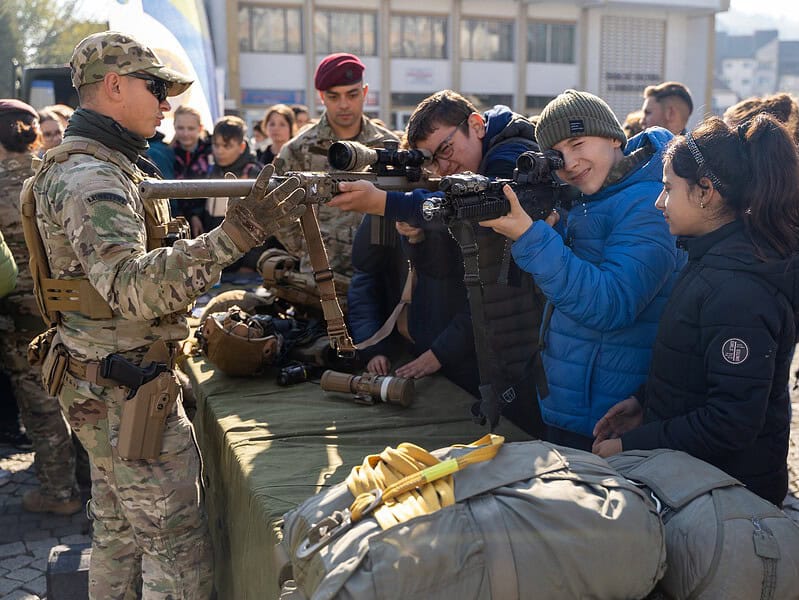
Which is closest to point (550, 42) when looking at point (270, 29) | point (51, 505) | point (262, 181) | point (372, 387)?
point (270, 29)

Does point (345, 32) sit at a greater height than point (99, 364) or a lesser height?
greater

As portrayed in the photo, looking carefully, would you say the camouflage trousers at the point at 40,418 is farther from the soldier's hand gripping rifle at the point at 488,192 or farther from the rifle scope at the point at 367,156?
the soldier's hand gripping rifle at the point at 488,192

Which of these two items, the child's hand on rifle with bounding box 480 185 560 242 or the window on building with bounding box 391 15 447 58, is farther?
the window on building with bounding box 391 15 447 58

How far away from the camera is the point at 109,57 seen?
8.30 feet

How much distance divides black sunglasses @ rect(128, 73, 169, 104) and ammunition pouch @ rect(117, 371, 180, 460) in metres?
0.93

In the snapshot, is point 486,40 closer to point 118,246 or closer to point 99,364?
point 99,364

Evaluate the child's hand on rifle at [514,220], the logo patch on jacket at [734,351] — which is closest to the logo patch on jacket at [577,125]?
the child's hand on rifle at [514,220]

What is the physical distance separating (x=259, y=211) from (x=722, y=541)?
1.47 m

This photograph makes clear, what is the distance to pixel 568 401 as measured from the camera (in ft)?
8.09

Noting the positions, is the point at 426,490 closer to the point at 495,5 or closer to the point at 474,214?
the point at 474,214

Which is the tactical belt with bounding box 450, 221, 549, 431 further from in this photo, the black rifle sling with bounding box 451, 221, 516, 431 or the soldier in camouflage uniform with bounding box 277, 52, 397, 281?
the soldier in camouflage uniform with bounding box 277, 52, 397, 281

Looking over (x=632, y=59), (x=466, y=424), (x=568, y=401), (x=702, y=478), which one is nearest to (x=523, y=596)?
(x=702, y=478)

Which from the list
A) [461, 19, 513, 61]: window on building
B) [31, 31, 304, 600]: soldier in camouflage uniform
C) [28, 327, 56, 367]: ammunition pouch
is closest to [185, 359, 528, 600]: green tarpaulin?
[31, 31, 304, 600]: soldier in camouflage uniform

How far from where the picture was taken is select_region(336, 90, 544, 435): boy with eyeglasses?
2.86 m
